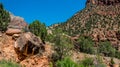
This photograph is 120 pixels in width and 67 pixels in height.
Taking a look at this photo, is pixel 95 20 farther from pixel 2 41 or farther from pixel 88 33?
pixel 2 41

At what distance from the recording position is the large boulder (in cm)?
5191

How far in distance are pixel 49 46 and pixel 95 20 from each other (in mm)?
69641

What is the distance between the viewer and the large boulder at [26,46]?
51.9m

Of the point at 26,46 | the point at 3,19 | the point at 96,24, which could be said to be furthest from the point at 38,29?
the point at 96,24

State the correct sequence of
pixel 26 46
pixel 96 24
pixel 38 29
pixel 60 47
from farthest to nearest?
pixel 96 24 < pixel 38 29 < pixel 60 47 < pixel 26 46

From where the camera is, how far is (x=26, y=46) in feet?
171

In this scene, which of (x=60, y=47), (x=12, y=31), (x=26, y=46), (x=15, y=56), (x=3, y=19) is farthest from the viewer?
(x=3, y=19)

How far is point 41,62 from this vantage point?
2073 inches

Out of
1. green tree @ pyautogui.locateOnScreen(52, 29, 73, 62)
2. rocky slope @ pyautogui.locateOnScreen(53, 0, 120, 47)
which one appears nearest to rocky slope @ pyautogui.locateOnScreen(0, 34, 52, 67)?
green tree @ pyautogui.locateOnScreen(52, 29, 73, 62)

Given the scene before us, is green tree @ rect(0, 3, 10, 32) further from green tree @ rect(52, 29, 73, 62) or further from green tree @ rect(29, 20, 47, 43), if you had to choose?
green tree @ rect(52, 29, 73, 62)

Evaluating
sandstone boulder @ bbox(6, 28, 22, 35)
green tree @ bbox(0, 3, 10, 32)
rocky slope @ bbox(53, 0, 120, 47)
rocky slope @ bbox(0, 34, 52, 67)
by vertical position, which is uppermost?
rocky slope @ bbox(53, 0, 120, 47)

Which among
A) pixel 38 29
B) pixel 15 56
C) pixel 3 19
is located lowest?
pixel 15 56

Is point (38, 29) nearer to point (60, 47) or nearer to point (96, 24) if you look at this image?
point (60, 47)

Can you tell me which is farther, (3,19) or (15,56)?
(3,19)
